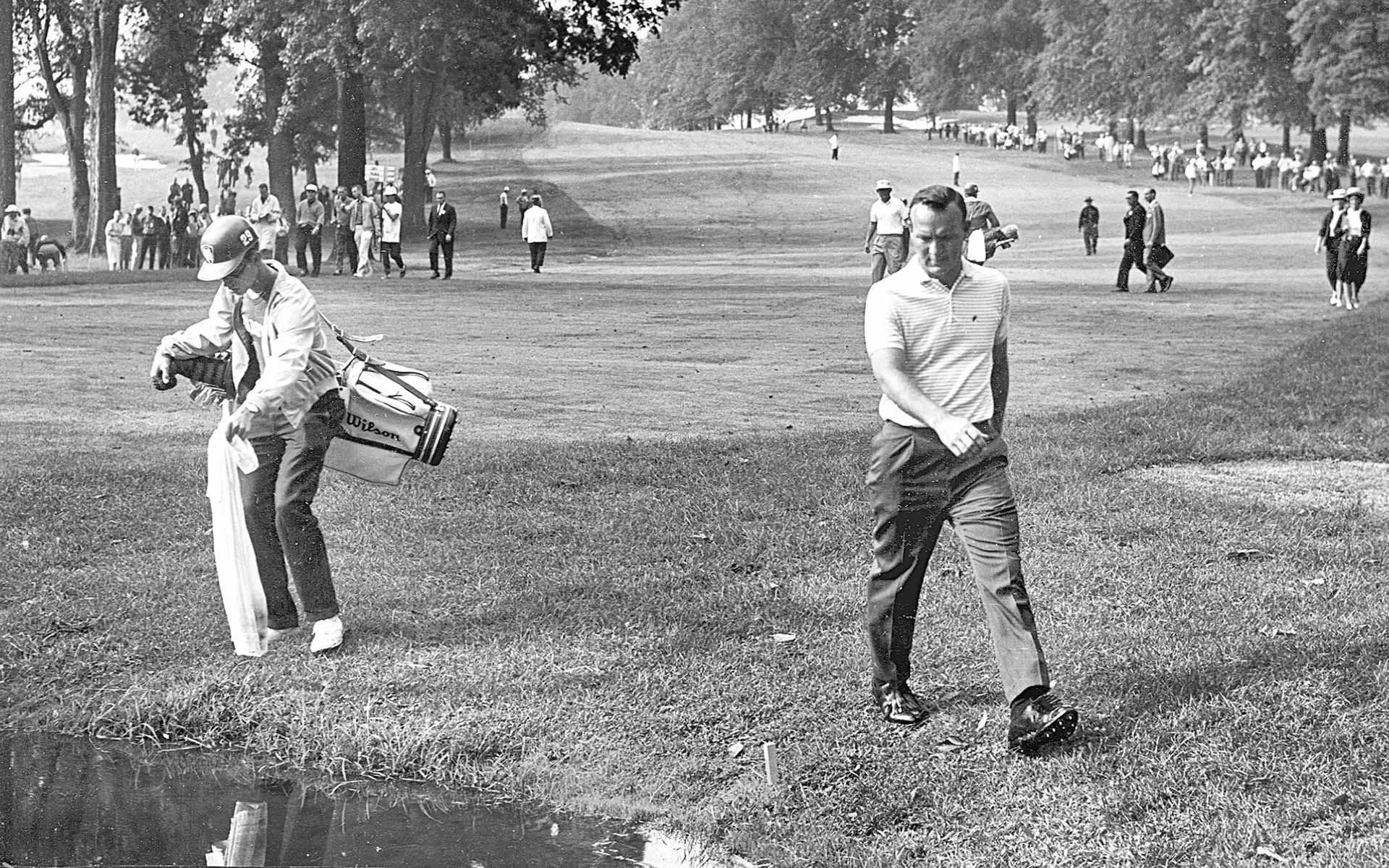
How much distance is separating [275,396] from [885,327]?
2333 millimetres

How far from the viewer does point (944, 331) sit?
5613 mm

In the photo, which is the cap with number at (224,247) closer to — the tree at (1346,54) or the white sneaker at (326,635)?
the white sneaker at (326,635)

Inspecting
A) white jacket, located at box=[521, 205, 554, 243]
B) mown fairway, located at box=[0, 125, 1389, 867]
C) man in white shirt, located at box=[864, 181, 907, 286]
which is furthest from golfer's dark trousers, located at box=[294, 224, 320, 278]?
mown fairway, located at box=[0, 125, 1389, 867]

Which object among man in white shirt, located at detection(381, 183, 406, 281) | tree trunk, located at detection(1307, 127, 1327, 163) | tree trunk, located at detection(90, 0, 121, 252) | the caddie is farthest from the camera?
tree trunk, located at detection(1307, 127, 1327, 163)

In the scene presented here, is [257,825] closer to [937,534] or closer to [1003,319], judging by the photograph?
[937,534]

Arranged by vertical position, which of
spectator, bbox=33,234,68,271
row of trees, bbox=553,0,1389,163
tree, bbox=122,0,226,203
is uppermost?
row of trees, bbox=553,0,1389,163

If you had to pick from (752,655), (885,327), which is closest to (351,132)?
(752,655)

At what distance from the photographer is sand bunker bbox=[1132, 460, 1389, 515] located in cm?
984

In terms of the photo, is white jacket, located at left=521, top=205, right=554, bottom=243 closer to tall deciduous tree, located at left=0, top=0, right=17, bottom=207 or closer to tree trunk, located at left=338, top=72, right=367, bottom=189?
tree trunk, located at left=338, top=72, right=367, bottom=189

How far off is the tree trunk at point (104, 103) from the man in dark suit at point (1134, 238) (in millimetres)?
24445

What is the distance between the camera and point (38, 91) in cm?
5819

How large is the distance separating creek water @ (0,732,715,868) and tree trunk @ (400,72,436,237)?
40.9 m

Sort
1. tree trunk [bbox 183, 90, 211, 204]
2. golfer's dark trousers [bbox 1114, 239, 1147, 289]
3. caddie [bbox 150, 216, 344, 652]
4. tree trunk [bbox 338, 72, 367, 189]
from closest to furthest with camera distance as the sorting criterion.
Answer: caddie [bbox 150, 216, 344, 652] < golfer's dark trousers [bbox 1114, 239, 1147, 289] < tree trunk [bbox 338, 72, 367, 189] < tree trunk [bbox 183, 90, 211, 204]

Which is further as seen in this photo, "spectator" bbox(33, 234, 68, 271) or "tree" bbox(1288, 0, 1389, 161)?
"tree" bbox(1288, 0, 1389, 161)
